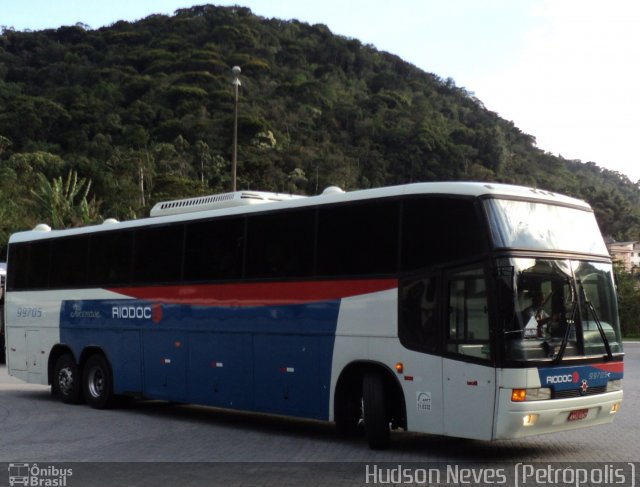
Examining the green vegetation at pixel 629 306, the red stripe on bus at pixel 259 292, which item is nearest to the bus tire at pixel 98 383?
the red stripe on bus at pixel 259 292

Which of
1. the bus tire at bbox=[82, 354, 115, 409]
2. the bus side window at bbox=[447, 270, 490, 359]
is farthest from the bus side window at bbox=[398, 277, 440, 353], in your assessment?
the bus tire at bbox=[82, 354, 115, 409]

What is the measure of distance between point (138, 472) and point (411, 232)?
4.00 m

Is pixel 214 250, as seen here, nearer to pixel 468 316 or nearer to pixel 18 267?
pixel 468 316

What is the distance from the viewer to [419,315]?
10281mm

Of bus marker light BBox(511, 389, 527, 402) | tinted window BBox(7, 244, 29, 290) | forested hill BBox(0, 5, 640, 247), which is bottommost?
bus marker light BBox(511, 389, 527, 402)

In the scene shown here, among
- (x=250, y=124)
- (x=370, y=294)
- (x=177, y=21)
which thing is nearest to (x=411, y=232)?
(x=370, y=294)

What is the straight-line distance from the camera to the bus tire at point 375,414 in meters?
10.6

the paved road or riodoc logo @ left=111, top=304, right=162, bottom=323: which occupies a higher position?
riodoc logo @ left=111, top=304, right=162, bottom=323

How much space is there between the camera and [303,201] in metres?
12.2

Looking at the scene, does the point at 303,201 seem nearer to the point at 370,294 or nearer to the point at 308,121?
the point at 370,294

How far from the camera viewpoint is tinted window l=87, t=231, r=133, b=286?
15133mm

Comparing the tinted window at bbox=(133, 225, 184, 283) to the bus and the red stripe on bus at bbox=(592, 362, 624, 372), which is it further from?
the red stripe on bus at bbox=(592, 362, 624, 372)

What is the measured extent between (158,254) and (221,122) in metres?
87.8

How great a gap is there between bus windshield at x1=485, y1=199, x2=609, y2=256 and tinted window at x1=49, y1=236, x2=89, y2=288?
861 centimetres
